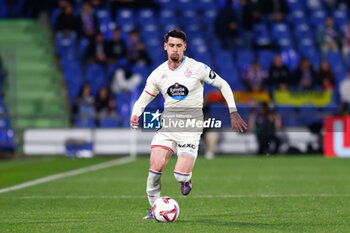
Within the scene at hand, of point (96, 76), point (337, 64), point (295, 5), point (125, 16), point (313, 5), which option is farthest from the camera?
point (313, 5)

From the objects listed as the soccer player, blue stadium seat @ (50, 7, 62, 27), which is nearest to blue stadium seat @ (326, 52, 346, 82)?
blue stadium seat @ (50, 7, 62, 27)

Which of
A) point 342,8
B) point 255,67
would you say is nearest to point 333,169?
point 255,67

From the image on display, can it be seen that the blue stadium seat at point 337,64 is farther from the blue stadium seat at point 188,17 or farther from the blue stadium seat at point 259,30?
the blue stadium seat at point 188,17

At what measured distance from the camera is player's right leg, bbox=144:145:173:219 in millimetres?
7451

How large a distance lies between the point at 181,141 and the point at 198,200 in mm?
2163

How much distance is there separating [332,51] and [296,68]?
2.40 m

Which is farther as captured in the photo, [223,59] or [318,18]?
[318,18]

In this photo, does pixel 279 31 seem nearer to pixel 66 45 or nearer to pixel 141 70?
pixel 141 70

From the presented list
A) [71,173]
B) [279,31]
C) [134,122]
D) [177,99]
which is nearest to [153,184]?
[134,122]

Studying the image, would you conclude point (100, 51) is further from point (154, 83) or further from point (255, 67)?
point (154, 83)

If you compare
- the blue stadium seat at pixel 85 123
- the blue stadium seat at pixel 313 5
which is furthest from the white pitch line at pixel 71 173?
the blue stadium seat at pixel 313 5

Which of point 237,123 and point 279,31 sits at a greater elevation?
point 279,31

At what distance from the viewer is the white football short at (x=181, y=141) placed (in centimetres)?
749

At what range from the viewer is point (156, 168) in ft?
24.4
